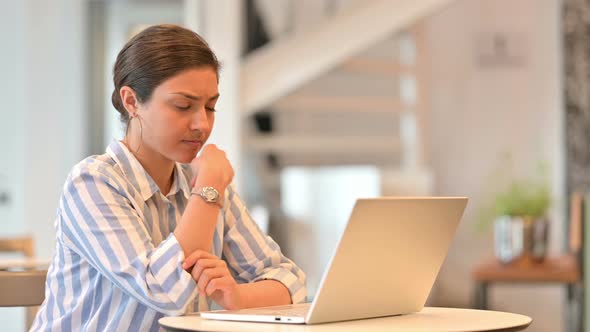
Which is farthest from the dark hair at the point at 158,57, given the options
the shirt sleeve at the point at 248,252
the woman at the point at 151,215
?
the shirt sleeve at the point at 248,252

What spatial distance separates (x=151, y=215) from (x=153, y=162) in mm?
101

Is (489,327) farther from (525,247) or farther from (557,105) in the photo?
(557,105)

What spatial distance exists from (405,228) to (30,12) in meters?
4.66

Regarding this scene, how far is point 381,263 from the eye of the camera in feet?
5.17

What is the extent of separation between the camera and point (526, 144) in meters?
7.28

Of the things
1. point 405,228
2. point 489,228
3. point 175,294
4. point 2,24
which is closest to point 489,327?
point 405,228

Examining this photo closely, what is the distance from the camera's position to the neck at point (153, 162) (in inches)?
73.2

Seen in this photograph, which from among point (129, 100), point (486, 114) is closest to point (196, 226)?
point (129, 100)

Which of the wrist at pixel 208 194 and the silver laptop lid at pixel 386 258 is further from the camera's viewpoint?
the wrist at pixel 208 194

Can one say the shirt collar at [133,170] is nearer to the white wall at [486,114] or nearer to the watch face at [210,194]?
the watch face at [210,194]

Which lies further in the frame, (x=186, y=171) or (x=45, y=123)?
(x=45, y=123)

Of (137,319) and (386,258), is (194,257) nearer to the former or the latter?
(137,319)

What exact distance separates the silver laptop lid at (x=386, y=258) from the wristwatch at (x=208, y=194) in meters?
0.32

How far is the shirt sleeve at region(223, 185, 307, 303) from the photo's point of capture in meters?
1.95
